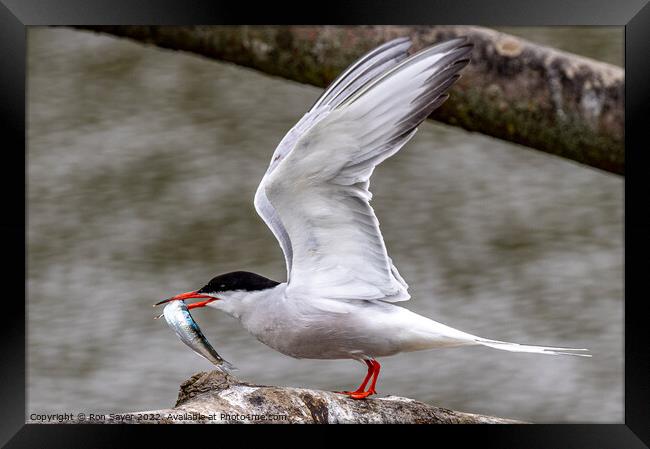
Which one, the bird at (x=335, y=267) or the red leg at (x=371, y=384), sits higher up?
the bird at (x=335, y=267)

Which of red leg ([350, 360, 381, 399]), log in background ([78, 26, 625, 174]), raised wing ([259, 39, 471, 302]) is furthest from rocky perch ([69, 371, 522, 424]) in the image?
log in background ([78, 26, 625, 174])

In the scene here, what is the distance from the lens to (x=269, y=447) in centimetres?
360

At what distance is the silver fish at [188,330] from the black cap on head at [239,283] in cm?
13

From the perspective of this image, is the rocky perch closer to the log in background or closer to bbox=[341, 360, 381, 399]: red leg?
bbox=[341, 360, 381, 399]: red leg

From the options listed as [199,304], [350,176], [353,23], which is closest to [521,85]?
[353,23]

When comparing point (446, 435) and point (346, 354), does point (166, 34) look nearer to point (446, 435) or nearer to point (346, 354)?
point (346, 354)

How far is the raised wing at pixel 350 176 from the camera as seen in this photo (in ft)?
10.4

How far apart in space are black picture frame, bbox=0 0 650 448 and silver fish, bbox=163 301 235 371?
0.26 m

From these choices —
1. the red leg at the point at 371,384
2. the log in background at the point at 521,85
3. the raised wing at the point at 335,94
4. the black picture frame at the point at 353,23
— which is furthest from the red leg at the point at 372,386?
the log in background at the point at 521,85

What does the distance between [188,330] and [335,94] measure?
0.88 metres

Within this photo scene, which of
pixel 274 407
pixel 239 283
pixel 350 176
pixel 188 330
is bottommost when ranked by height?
pixel 274 407

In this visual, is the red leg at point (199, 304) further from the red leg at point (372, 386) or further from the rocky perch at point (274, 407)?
the red leg at point (372, 386)

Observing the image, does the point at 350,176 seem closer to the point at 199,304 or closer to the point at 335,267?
the point at 335,267

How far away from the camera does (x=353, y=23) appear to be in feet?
11.9
